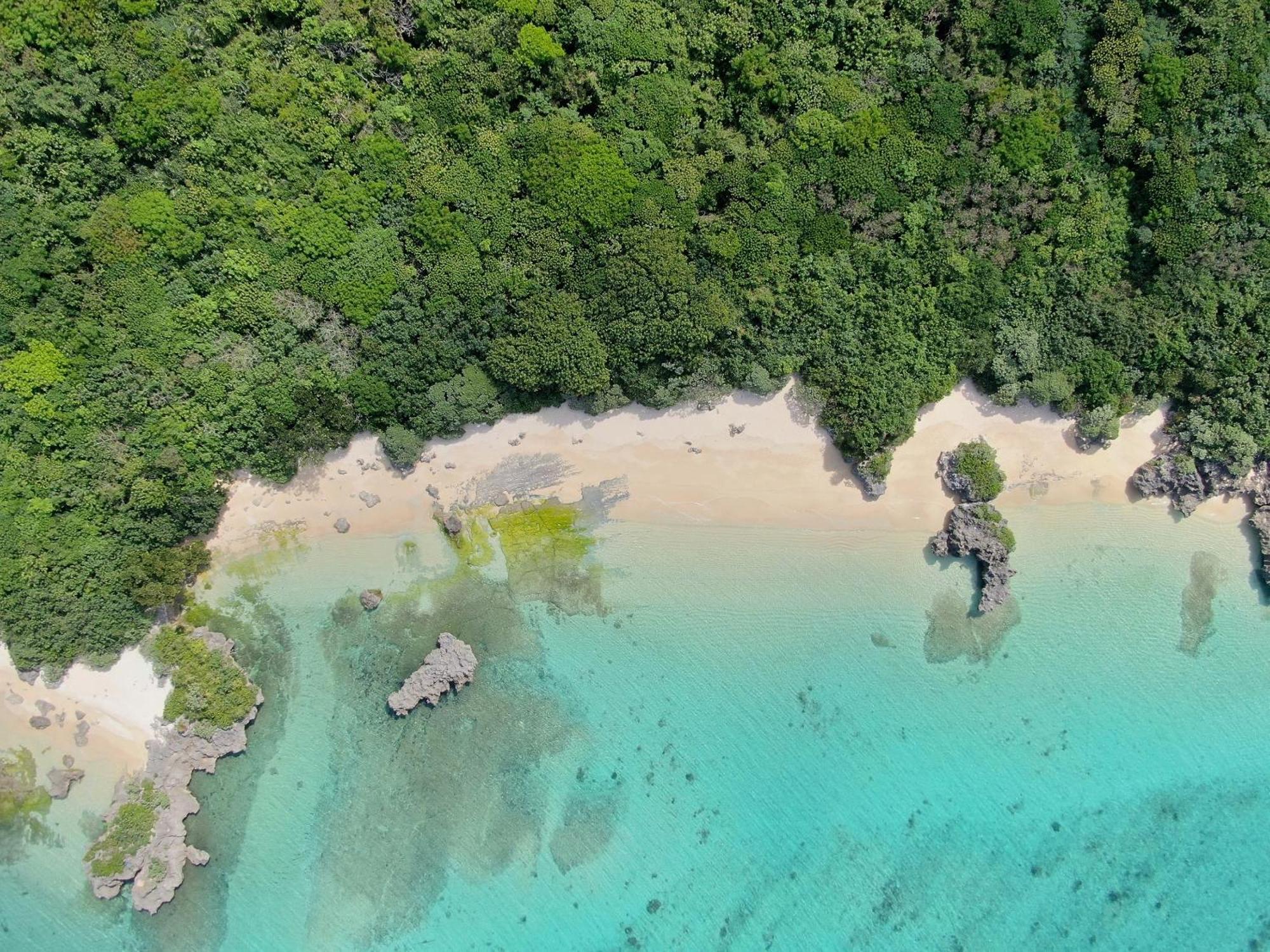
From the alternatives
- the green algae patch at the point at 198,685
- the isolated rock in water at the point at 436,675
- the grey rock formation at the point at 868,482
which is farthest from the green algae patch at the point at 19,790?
the grey rock formation at the point at 868,482

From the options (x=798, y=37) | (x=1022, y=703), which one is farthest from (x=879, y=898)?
(x=798, y=37)

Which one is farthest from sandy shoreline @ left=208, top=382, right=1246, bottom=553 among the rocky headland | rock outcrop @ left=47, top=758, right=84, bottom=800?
rock outcrop @ left=47, top=758, right=84, bottom=800

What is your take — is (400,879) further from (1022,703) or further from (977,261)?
(977,261)

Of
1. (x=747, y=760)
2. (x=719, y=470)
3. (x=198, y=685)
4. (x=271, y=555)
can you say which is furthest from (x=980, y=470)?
(x=198, y=685)

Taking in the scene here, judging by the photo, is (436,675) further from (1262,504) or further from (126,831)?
(1262,504)

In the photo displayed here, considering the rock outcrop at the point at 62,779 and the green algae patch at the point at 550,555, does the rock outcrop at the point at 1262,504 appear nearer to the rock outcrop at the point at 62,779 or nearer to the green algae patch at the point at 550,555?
the green algae patch at the point at 550,555

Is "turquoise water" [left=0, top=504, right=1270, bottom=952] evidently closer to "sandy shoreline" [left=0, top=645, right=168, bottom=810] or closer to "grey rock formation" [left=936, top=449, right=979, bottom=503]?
"sandy shoreline" [left=0, top=645, right=168, bottom=810]

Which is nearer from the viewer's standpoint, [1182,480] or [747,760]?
[1182,480]
